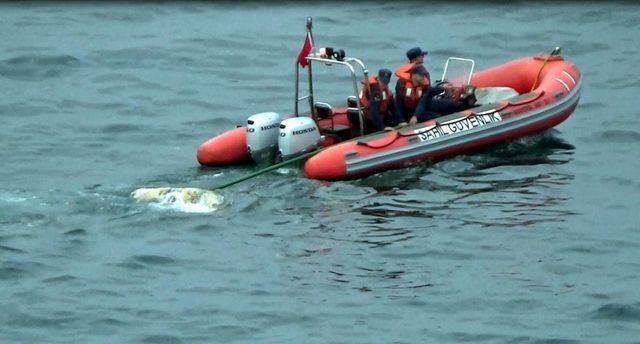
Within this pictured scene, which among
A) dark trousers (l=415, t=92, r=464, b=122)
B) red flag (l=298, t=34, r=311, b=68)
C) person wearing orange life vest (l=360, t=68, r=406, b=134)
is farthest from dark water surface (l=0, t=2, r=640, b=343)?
red flag (l=298, t=34, r=311, b=68)

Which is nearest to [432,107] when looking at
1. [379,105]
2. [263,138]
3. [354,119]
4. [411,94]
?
[411,94]

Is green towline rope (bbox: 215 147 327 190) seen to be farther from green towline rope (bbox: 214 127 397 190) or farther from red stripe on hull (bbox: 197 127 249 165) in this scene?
red stripe on hull (bbox: 197 127 249 165)

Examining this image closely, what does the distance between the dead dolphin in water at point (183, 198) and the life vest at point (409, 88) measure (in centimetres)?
304

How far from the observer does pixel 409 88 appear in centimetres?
1961

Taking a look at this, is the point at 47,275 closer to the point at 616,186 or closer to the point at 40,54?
the point at 616,186

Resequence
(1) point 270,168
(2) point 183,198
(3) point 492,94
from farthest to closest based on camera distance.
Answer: (3) point 492,94, (1) point 270,168, (2) point 183,198

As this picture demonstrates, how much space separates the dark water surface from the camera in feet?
48.3

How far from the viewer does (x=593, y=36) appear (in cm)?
2770

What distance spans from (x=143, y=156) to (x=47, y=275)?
198 inches

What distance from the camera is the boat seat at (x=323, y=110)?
19672mm

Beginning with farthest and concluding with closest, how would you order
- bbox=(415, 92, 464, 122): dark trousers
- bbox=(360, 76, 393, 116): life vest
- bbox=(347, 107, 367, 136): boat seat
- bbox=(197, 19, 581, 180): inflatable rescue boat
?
bbox=(415, 92, 464, 122): dark trousers → bbox=(347, 107, 367, 136): boat seat → bbox=(360, 76, 393, 116): life vest → bbox=(197, 19, 581, 180): inflatable rescue boat

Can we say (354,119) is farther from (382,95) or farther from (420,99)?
(420,99)

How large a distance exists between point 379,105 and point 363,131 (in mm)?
364

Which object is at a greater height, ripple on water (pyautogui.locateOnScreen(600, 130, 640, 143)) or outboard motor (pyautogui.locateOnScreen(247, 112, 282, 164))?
outboard motor (pyautogui.locateOnScreen(247, 112, 282, 164))
